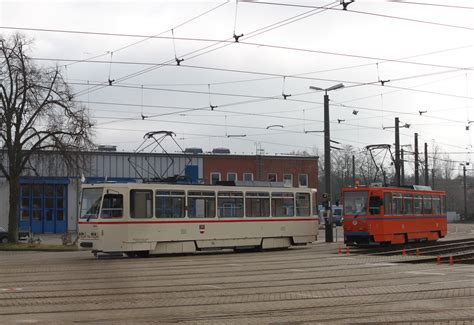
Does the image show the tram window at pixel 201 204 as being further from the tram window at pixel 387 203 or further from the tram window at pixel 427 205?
the tram window at pixel 427 205

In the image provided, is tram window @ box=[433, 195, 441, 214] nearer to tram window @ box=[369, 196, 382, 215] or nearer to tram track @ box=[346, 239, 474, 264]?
tram track @ box=[346, 239, 474, 264]

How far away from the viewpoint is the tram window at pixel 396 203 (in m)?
32.9

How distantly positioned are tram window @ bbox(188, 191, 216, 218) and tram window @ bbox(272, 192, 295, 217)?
362 cm

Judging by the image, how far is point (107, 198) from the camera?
24953mm

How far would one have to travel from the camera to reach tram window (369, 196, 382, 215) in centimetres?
3189

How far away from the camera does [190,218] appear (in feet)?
88.6

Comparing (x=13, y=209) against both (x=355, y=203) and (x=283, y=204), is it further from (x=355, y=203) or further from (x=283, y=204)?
(x=355, y=203)

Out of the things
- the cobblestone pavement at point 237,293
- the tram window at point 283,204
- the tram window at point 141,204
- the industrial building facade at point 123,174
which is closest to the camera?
the cobblestone pavement at point 237,293

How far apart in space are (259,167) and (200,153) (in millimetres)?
5778

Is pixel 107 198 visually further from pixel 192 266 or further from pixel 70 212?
pixel 70 212

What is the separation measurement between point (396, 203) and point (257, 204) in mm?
7646

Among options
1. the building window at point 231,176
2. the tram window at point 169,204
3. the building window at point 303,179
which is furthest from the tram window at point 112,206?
the building window at point 303,179

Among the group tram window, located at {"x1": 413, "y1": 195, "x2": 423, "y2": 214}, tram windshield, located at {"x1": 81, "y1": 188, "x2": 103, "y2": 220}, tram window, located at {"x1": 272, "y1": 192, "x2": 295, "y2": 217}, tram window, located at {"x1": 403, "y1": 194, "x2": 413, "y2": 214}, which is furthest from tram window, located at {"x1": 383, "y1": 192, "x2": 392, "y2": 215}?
tram windshield, located at {"x1": 81, "y1": 188, "x2": 103, "y2": 220}

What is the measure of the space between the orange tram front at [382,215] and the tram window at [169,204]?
9372 mm
